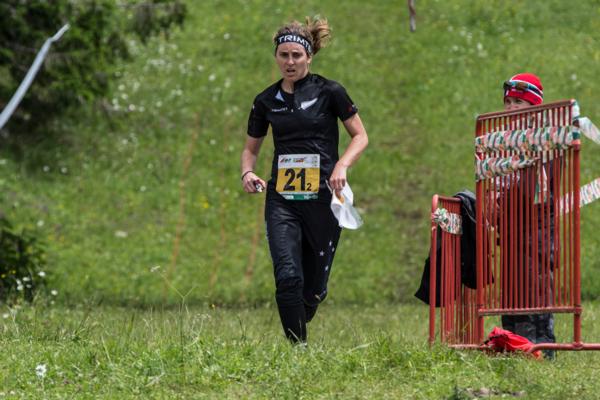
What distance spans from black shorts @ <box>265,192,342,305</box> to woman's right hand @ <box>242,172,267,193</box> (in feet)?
0.32

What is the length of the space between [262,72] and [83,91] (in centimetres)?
715

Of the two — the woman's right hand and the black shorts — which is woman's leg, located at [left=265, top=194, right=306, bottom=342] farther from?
the woman's right hand

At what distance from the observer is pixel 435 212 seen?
7.39 meters

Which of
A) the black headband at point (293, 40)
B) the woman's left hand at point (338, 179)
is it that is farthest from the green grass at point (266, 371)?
the black headband at point (293, 40)

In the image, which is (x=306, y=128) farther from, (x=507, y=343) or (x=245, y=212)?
(x=245, y=212)

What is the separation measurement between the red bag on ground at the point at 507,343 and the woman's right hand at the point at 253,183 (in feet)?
5.76

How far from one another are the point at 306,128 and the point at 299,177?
0.33m

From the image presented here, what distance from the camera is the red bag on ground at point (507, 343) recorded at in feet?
23.4

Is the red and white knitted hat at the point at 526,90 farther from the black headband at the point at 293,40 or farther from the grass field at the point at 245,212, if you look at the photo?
the grass field at the point at 245,212

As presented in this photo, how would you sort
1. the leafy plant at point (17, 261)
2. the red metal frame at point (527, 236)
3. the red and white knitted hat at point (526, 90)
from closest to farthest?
the red metal frame at point (527, 236) → the red and white knitted hat at point (526, 90) → the leafy plant at point (17, 261)

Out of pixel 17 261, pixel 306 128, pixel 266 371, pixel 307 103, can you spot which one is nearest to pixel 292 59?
pixel 307 103

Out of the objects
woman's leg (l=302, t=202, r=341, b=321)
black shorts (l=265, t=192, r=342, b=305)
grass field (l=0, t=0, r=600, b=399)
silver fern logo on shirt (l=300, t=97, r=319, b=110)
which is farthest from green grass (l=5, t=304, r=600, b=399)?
silver fern logo on shirt (l=300, t=97, r=319, b=110)

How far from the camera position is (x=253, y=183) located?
25.5 feet

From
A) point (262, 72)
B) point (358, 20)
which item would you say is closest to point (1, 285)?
point (262, 72)
